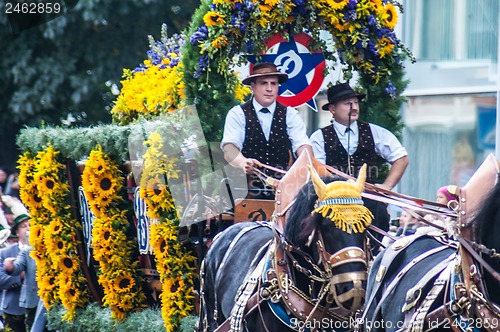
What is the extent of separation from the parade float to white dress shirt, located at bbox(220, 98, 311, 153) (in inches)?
15.8

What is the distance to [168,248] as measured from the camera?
26.8 ft

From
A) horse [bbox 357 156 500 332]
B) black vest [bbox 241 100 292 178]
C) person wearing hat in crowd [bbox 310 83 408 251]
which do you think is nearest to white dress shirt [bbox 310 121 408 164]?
person wearing hat in crowd [bbox 310 83 408 251]

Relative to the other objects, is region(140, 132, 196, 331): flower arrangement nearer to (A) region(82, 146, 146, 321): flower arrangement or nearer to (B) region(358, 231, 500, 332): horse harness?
(A) region(82, 146, 146, 321): flower arrangement

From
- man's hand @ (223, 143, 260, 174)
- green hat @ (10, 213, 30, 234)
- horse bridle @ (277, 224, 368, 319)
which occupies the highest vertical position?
man's hand @ (223, 143, 260, 174)

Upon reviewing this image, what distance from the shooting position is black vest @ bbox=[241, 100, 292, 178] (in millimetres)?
7926

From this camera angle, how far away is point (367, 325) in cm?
552

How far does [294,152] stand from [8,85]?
1028 centimetres

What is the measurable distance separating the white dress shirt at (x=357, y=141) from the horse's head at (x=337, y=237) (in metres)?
2.23

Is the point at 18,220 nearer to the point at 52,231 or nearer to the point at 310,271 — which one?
the point at 52,231

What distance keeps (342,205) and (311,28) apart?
10.6ft

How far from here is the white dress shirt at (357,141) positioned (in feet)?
26.5

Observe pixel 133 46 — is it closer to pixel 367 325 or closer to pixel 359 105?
pixel 359 105

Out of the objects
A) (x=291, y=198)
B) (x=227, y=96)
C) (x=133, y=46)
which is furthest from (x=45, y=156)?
(x=133, y=46)

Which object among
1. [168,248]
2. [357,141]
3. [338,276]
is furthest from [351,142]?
[338,276]
